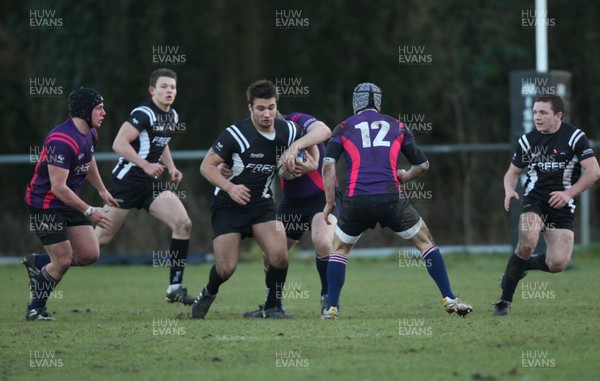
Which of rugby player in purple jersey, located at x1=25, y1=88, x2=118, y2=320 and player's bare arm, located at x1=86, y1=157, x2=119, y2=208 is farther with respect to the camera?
player's bare arm, located at x1=86, y1=157, x2=119, y2=208

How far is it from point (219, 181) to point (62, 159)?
1594 millimetres

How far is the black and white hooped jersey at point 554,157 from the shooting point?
9.70 metres

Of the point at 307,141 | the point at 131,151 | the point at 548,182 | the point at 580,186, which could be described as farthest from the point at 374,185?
the point at 131,151

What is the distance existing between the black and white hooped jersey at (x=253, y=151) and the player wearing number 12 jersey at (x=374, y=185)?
564 mm

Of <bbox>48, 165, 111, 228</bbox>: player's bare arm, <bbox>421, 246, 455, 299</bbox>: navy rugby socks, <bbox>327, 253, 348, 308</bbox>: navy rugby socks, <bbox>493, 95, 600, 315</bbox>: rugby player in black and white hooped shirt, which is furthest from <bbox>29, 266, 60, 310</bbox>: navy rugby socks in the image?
<bbox>493, 95, 600, 315</bbox>: rugby player in black and white hooped shirt

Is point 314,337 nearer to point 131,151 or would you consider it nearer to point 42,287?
point 42,287

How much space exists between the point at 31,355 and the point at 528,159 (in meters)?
4.91

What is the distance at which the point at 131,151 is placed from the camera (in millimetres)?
11562

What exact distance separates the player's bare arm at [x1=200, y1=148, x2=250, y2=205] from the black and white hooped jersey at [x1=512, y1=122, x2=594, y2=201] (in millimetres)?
2666

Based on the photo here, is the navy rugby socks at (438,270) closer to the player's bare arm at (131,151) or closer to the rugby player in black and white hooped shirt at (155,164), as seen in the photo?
the rugby player in black and white hooped shirt at (155,164)

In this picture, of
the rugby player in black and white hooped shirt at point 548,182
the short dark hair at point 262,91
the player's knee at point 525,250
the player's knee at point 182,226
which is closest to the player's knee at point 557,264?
the rugby player in black and white hooped shirt at point 548,182

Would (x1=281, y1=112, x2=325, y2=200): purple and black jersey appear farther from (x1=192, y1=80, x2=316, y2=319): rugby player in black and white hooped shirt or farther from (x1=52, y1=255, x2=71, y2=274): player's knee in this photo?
(x1=52, y1=255, x2=71, y2=274): player's knee

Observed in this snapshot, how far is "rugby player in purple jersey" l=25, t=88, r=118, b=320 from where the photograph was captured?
387 inches

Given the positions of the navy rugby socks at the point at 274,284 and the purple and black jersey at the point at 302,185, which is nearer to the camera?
the navy rugby socks at the point at 274,284
